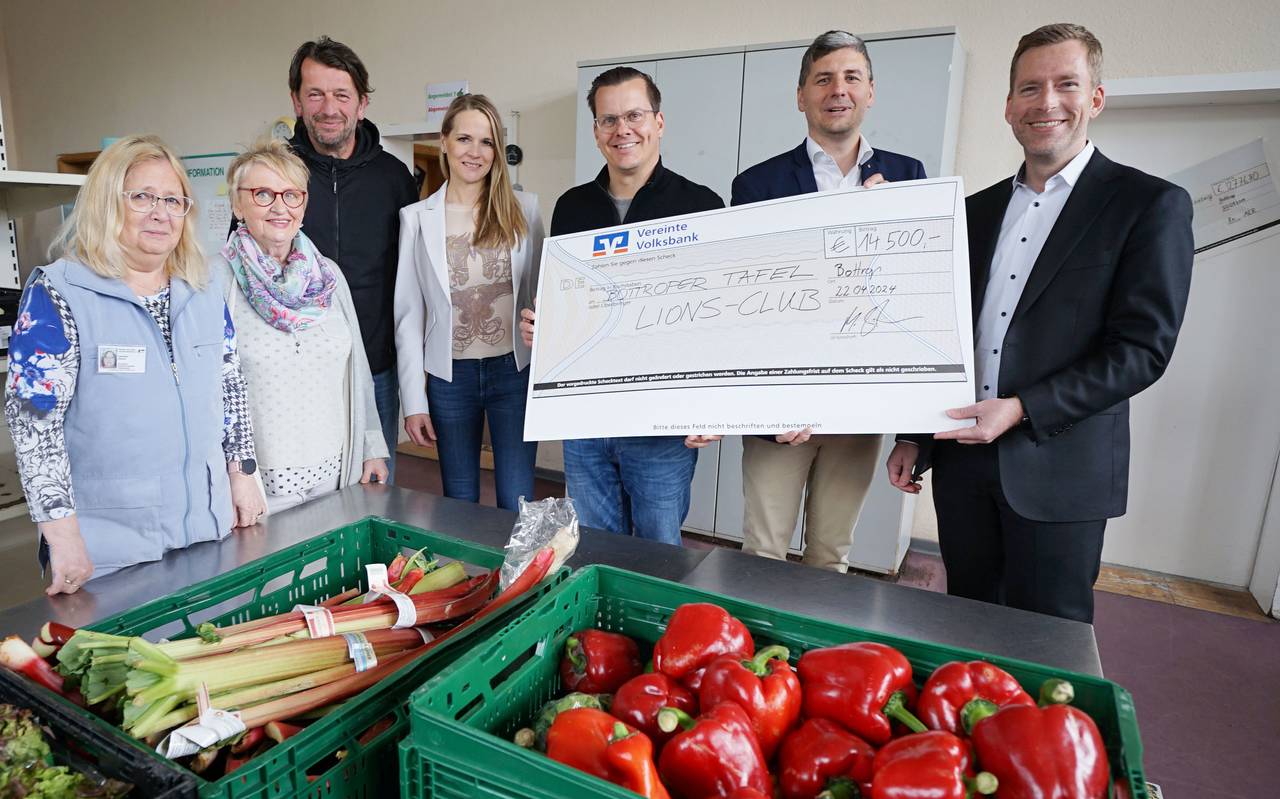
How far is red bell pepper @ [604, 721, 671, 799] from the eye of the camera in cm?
68

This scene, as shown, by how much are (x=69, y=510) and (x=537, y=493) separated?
362 cm

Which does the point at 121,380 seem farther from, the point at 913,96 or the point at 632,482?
the point at 913,96

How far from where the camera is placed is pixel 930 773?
2.13 feet

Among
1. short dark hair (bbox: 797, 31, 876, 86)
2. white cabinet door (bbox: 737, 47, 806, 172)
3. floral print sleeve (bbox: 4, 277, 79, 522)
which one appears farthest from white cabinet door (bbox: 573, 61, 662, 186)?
floral print sleeve (bbox: 4, 277, 79, 522)

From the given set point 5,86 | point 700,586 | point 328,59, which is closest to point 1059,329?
point 700,586

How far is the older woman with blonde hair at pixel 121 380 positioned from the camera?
131cm

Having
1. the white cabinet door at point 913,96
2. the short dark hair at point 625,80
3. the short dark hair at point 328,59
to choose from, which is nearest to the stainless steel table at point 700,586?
the short dark hair at point 625,80

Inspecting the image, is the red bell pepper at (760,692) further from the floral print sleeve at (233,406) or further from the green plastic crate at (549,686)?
the floral print sleeve at (233,406)

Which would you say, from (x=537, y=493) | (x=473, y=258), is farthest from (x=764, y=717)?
(x=537, y=493)

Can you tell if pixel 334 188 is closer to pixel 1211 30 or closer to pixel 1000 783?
pixel 1000 783

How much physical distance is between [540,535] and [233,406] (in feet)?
2.77

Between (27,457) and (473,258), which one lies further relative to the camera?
(473,258)

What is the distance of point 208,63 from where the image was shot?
19.3ft

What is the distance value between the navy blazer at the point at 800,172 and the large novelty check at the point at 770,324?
29 centimetres
